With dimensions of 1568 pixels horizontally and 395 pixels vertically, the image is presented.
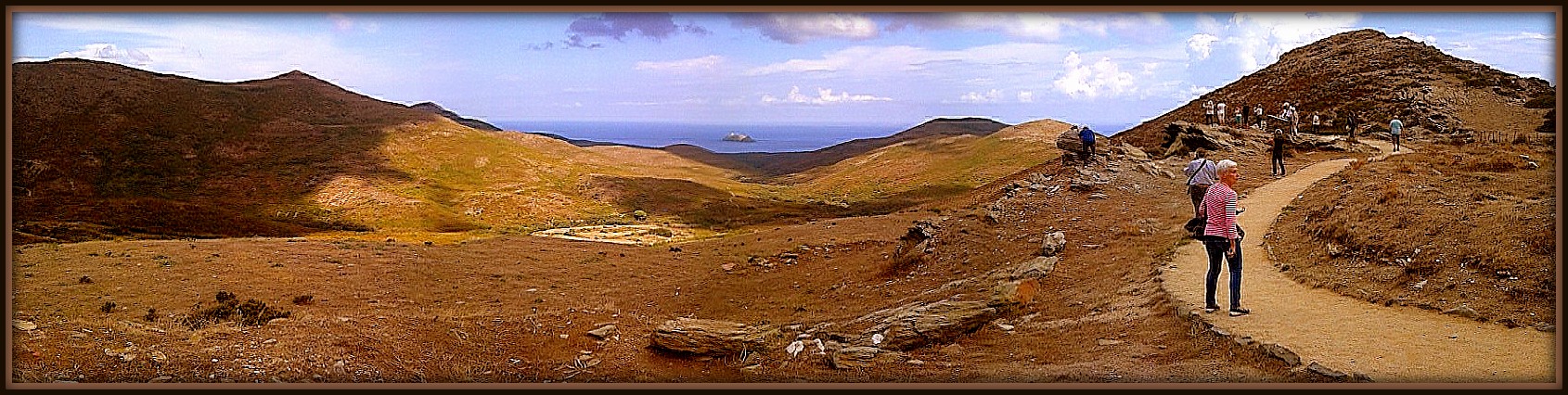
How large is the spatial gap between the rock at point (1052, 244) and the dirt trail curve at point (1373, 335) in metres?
4.69

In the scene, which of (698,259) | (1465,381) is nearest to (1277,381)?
(1465,381)

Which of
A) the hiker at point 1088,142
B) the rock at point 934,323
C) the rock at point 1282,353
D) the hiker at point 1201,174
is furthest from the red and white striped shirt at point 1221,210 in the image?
the hiker at point 1088,142

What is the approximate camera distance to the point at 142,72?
7456cm

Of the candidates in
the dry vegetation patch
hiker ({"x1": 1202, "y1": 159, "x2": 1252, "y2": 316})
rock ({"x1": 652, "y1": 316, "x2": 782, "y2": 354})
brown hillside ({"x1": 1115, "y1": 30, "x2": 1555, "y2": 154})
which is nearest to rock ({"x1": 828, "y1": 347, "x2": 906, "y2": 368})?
rock ({"x1": 652, "y1": 316, "x2": 782, "y2": 354})

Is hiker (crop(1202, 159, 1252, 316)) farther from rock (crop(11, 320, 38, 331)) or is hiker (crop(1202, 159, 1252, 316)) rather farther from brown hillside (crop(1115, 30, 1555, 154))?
brown hillside (crop(1115, 30, 1555, 154))

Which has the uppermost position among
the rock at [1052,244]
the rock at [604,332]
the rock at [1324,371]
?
the rock at [1324,371]

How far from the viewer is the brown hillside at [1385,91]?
42.5 meters

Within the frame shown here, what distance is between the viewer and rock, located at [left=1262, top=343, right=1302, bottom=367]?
8109 millimetres

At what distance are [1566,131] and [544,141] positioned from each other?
82479 mm

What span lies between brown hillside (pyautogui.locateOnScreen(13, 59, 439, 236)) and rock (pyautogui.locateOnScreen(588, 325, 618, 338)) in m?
33.1

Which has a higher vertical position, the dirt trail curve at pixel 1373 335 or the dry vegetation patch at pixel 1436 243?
the dry vegetation patch at pixel 1436 243

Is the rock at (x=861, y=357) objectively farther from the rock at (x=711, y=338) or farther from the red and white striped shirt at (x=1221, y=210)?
the red and white striped shirt at (x=1221, y=210)

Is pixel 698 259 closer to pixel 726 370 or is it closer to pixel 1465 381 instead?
pixel 726 370

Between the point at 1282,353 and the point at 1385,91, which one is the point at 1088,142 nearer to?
the point at 1282,353
